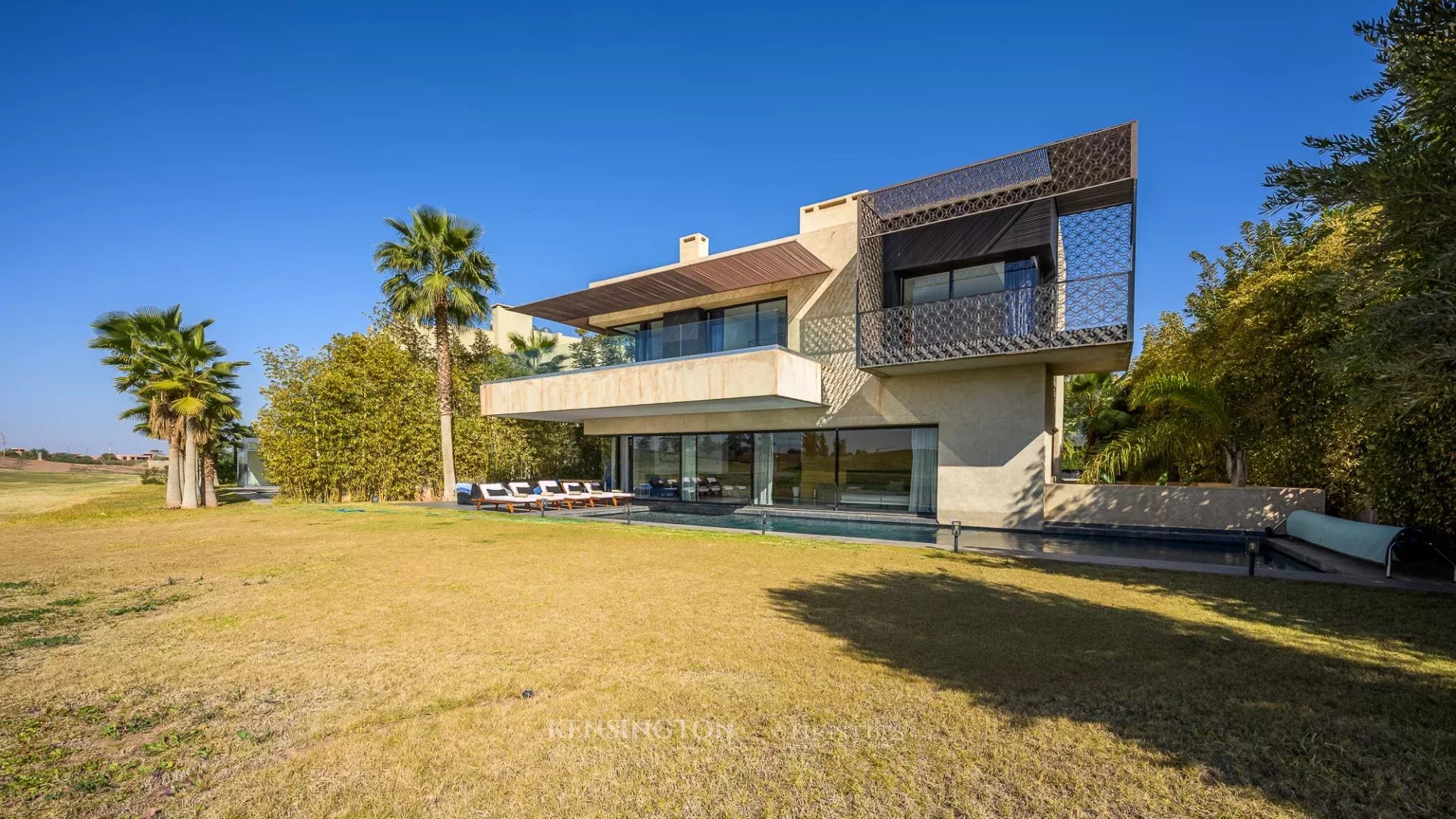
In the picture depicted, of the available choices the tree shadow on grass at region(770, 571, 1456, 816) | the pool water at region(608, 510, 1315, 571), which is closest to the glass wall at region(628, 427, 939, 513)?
the pool water at region(608, 510, 1315, 571)

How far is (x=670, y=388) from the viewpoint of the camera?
1596 centimetres

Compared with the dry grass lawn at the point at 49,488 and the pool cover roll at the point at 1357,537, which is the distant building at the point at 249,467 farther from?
the pool cover roll at the point at 1357,537

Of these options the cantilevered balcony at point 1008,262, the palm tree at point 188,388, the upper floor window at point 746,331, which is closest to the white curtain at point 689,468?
the upper floor window at point 746,331

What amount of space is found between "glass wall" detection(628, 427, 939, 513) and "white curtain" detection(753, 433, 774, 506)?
Result: 0.02m

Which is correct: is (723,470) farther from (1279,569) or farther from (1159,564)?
(1279,569)

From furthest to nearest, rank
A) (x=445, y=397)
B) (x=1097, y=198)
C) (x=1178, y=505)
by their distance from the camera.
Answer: (x=445, y=397)
(x=1178, y=505)
(x=1097, y=198)

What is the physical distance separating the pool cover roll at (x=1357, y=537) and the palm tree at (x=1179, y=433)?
333 centimetres

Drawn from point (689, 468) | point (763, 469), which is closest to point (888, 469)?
point (763, 469)

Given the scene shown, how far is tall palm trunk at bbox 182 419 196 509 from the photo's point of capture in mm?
19578

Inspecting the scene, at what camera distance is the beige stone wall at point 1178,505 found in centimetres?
1184

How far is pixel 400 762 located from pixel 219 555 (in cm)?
947

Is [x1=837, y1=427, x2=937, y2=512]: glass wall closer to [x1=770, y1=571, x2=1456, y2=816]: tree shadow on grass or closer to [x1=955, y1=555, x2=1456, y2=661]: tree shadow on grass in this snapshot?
[x1=955, y1=555, x2=1456, y2=661]: tree shadow on grass

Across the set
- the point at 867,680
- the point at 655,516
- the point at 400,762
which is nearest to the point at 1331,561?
the point at 867,680

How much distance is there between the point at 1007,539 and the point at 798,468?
672 cm
